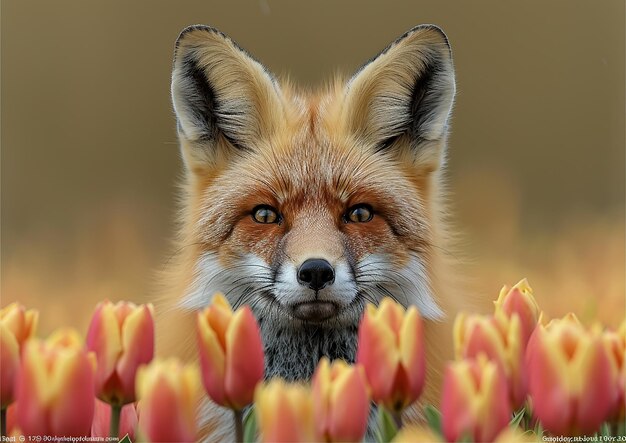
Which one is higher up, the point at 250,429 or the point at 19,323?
the point at 19,323

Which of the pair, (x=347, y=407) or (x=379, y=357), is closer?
(x=347, y=407)

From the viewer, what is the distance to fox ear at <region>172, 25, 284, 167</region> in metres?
1.95

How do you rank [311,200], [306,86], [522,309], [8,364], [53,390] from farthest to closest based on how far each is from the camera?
[306,86] → [311,200] → [522,309] → [8,364] → [53,390]

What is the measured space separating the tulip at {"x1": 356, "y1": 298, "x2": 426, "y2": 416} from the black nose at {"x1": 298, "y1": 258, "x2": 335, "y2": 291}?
0.73m

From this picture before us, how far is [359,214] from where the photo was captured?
73.6 inches

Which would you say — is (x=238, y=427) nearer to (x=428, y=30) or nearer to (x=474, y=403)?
(x=474, y=403)

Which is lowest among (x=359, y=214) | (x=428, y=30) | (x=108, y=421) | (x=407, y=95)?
(x=108, y=421)

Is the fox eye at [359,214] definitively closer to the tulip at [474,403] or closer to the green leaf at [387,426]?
the green leaf at [387,426]

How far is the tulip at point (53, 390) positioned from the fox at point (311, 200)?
84 cm

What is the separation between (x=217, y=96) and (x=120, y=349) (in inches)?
47.2

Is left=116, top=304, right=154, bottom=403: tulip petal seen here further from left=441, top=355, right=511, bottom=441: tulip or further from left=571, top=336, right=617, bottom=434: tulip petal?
left=571, top=336, right=617, bottom=434: tulip petal

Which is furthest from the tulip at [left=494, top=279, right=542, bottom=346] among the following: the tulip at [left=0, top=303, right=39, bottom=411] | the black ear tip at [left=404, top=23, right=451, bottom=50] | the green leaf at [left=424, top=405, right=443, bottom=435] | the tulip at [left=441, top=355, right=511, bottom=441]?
the black ear tip at [left=404, top=23, right=451, bottom=50]

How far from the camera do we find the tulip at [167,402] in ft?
2.59

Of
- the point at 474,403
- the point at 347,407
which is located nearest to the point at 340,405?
the point at 347,407
